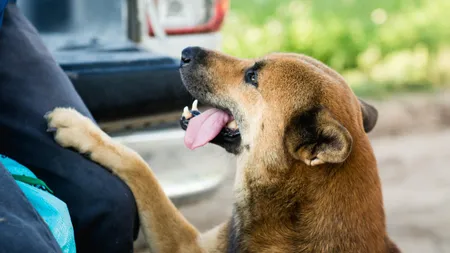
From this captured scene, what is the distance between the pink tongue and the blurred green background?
4.68m

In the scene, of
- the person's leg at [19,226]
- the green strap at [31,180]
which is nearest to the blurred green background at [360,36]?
the green strap at [31,180]

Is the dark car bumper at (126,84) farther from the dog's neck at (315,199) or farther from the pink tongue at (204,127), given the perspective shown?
the dog's neck at (315,199)

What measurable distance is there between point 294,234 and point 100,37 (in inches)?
61.8

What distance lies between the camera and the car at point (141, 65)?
3.13 m

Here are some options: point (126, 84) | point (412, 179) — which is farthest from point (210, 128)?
point (412, 179)

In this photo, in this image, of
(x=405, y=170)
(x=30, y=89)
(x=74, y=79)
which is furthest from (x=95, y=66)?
(x=405, y=170)


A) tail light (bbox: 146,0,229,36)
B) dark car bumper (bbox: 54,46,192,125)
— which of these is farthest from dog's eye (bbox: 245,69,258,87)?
tail light (bbox: 146,0,229,36)

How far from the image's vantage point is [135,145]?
3424 mm

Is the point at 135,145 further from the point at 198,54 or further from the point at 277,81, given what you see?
the point at 277,81

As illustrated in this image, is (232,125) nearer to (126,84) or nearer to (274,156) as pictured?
(274,156)

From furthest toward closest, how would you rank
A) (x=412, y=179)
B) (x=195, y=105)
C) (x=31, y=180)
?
(x=412, y=179) < (x=195, y=105) < (x=31, y=180)

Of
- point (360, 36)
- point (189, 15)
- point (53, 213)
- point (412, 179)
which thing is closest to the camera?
point (53, 213)

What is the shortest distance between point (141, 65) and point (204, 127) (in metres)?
0.51

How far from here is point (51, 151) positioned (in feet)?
7.87
